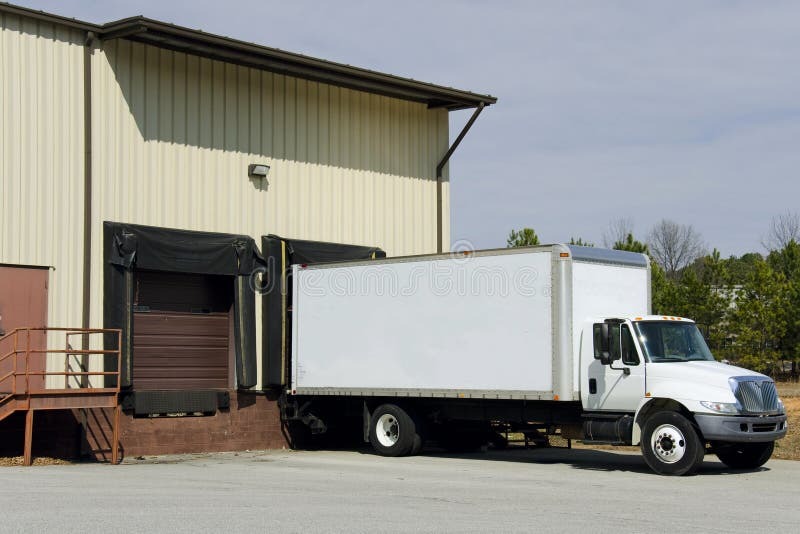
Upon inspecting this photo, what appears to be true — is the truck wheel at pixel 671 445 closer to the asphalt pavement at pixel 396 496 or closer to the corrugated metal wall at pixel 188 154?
the asphalt pavement at pixel 396 496

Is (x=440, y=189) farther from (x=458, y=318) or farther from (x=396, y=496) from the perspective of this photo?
(x=396, y=496)

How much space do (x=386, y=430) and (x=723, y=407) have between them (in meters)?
6.91

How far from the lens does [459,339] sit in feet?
66.5

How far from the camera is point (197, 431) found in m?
22.6

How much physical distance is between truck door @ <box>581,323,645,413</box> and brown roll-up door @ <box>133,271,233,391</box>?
324 inches

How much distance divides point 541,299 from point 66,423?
8.70m

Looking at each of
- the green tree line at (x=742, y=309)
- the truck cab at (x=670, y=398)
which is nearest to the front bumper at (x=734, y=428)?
the truck cab at (x=670, y=398)

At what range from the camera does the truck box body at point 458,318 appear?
18.9 metres

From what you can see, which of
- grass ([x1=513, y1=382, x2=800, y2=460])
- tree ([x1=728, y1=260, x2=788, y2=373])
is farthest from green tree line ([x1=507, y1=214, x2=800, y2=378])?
grass ([x1=513, y1=382, x2=800, y2=460])

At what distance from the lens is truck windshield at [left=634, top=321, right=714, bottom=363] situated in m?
18.6

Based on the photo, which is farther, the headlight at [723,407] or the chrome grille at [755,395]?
the chrome grille at [755,395]

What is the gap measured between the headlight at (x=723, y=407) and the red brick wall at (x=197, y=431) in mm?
9768

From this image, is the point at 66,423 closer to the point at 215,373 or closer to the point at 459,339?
the point at 215,373

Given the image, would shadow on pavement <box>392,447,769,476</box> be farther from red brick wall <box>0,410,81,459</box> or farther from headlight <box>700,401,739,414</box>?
red brick wall <box>0,410,81,459</box>
